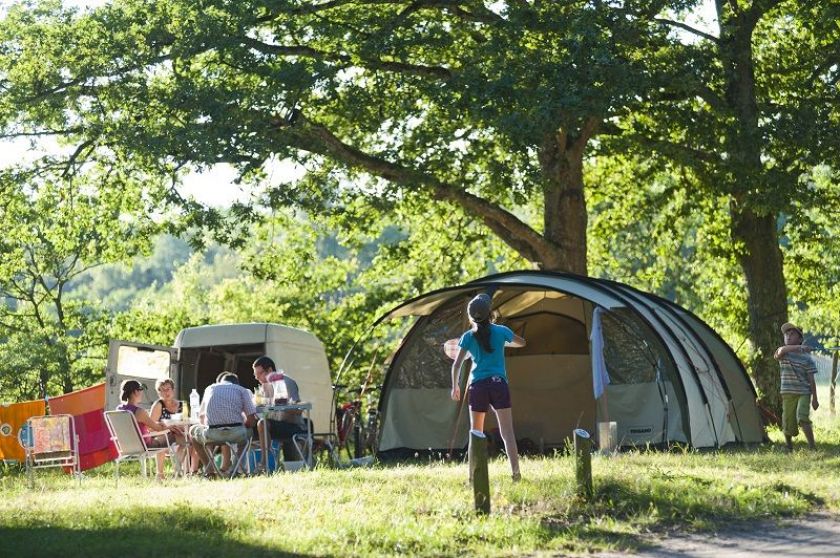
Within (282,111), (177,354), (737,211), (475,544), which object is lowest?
(475,544)

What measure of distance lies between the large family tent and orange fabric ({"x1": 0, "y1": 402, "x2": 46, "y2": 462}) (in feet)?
16.9

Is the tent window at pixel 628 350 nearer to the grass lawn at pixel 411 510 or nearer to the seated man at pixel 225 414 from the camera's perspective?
the grass lawn at pixel 411 510

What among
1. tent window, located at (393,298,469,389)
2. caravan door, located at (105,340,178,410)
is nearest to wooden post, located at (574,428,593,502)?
tent window, located at (393,298,469,389)

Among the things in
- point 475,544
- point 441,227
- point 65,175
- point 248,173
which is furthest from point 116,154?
point 475,544

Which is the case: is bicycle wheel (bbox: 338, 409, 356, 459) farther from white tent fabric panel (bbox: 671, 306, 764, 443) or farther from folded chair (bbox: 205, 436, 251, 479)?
folded chair (bbox: 205, 436, 251, 479)

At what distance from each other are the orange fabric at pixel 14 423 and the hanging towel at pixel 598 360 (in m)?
8.30

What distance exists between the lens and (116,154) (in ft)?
71.1

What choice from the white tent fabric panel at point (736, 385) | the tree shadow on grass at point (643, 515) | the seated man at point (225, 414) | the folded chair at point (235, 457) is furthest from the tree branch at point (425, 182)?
the tree shadow on grass at point (643, 515)

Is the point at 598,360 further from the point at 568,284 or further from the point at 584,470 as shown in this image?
the point at 584,470

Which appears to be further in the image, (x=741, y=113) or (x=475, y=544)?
(x=741, y=113)

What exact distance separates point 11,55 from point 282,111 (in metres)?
4.50

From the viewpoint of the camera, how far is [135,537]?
28.9ft

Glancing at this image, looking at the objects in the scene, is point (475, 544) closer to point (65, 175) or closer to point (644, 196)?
point (65, 175)

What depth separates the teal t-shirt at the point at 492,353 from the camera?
11594 millimetres
